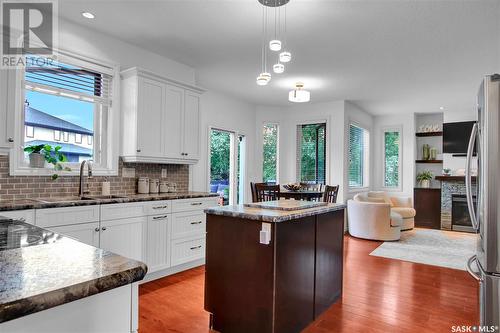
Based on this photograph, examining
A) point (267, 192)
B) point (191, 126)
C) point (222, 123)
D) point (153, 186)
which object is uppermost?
point (222, 123)

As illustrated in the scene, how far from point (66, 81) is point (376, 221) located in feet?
17.6

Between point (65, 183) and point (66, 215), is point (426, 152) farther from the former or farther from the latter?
point (66, 215)

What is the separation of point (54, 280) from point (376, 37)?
12.4 feet

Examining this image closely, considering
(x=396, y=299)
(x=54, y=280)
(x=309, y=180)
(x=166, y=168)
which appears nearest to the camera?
(x=54, y=280)

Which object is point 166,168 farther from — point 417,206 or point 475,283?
point 417,206

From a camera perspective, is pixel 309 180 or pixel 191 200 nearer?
pixel 191 200

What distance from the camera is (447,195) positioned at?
7.35 metres

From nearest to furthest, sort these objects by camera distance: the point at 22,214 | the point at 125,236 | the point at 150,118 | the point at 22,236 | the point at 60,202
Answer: the point at 22,236
the point at 22,214
the point at 60,202
the point at 125,236
the point at 150,118

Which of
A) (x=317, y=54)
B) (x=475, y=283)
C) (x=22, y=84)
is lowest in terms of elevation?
(x=475, y=283)

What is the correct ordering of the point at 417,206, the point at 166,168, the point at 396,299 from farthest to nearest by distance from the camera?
the point at 417,206 → the point at 166,168 → the point at 396,299

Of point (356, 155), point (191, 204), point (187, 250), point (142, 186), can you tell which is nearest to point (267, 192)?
point (191, 204)

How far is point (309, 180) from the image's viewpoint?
281 inches

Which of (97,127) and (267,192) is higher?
(97,127)

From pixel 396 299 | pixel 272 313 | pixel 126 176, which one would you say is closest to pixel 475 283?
pixel 396 299
